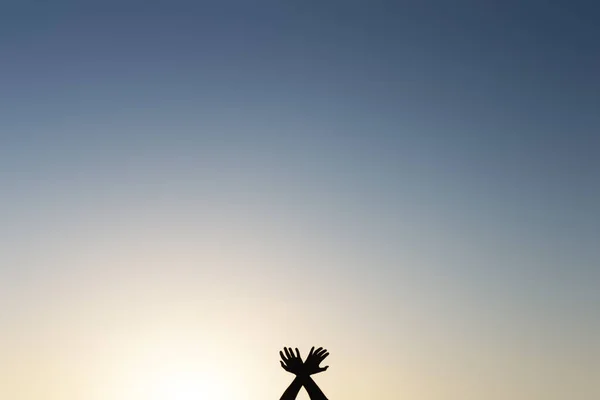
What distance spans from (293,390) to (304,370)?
638mm

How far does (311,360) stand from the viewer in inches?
784

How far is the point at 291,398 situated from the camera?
1930cm

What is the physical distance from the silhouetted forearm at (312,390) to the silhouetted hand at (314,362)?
0.69 ft

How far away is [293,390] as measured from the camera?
1947 cm

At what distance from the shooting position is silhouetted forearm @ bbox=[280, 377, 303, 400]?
19266 mm

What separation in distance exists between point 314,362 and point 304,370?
336 mm

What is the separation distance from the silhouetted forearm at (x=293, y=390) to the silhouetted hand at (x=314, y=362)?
1.18 ft

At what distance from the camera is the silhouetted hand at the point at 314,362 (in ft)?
65.1

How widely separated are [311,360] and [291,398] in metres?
1.17

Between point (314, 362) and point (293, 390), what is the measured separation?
0.95m

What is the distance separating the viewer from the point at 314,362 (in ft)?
65.4

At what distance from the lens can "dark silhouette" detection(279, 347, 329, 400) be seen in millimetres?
19516

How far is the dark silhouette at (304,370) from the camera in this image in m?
19.5

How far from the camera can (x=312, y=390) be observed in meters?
19.7
